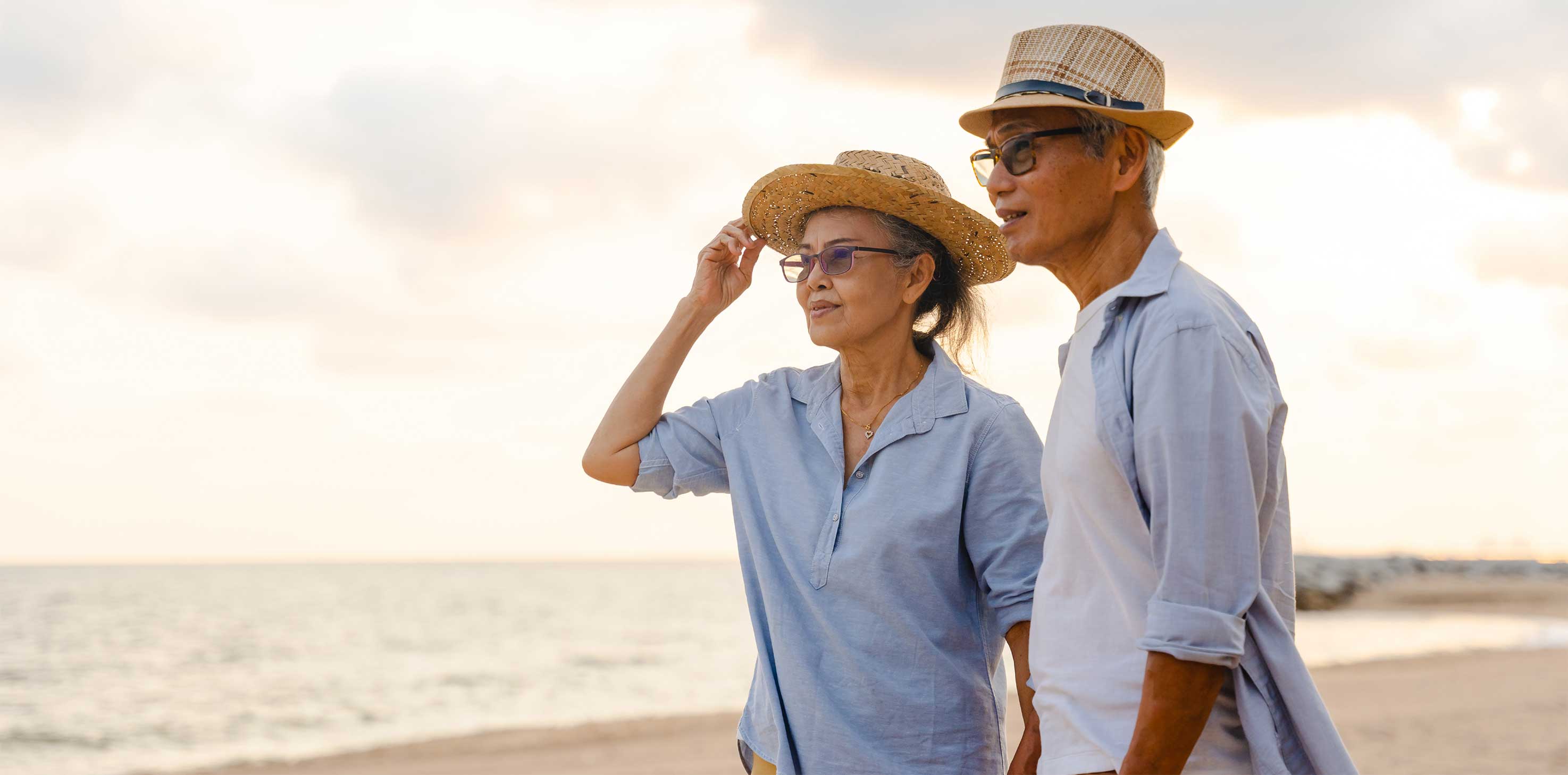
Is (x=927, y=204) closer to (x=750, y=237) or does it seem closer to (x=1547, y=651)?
(x=750, y=237)

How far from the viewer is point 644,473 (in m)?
2.74

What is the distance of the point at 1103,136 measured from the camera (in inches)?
71.9

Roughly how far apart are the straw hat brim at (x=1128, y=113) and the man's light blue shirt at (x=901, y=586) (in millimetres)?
768

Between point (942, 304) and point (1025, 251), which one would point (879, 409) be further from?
point (1025, 251)

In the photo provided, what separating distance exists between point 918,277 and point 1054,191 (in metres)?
0.91

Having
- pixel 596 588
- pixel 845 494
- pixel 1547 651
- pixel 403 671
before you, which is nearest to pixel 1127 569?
pixel 845 494

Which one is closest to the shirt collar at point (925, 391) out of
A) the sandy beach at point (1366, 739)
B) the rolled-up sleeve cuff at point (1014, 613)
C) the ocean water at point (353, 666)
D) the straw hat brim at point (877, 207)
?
the straw hat brim at point (877, 207)

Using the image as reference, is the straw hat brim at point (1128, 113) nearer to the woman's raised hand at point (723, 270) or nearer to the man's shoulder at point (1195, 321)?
the man's shoulder at point (1195, 321)

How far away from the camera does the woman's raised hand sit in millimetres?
2855

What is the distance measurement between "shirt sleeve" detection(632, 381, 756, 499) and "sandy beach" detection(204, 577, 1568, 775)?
530 cm

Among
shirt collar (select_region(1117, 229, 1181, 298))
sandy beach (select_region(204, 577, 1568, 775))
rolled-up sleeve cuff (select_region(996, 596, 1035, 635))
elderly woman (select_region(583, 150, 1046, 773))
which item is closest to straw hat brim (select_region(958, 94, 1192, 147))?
shirt collar (select_region(1117, 229, 1181, 298))

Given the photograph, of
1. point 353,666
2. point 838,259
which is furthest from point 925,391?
point 353,666

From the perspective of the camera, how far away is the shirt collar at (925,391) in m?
2.53

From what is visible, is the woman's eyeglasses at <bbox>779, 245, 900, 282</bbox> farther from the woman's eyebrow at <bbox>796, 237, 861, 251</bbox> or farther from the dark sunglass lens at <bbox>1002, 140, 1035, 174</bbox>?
the dark sunglass lens at <bbox>1002, 140, 1035, 174</bbox>
